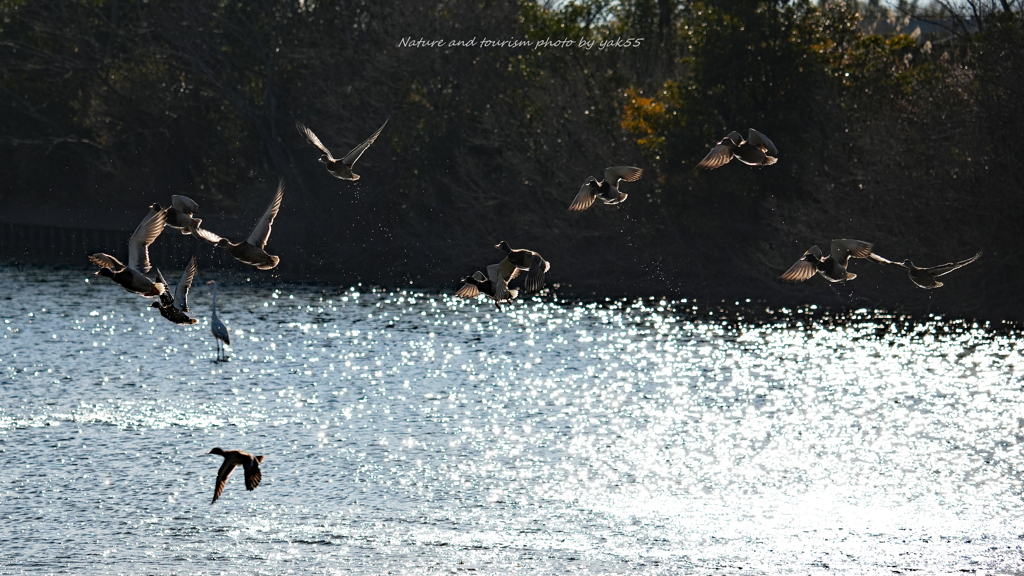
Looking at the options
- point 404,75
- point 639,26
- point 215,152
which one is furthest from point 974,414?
point 215,152

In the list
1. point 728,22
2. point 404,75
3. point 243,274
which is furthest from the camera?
point 243,274

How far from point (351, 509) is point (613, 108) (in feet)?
125

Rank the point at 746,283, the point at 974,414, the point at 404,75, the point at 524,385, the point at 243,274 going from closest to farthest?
the point at 974,414
the point at 524,385
the point at 746,283
the point at 404,75
the point at 243,274

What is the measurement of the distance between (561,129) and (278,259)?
Result: 164 ft

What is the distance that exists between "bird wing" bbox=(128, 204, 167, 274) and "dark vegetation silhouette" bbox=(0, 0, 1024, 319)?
1652 inches

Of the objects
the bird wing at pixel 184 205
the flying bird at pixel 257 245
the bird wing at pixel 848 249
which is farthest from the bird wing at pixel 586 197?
the bird wing at pixel 184 205

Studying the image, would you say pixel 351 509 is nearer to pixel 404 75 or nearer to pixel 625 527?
pixel 625 527

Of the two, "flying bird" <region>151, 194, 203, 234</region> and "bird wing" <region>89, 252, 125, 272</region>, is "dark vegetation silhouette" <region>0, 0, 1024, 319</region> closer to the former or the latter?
A: "flying bird" <region>151, 194, 203, 234</region>

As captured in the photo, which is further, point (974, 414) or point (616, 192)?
point (974, 414)

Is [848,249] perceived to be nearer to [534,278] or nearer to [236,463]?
[534,278]

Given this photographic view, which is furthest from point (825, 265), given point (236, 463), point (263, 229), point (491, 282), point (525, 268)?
point (236, 463)

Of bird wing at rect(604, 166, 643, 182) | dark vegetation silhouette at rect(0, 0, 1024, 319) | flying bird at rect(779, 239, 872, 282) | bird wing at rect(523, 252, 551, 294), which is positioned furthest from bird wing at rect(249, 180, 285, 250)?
dark vegetation silhouette at rect(0, 0, 1024, 319)

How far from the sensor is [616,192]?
23.8 meters

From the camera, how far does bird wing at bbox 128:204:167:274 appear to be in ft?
65.5
